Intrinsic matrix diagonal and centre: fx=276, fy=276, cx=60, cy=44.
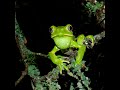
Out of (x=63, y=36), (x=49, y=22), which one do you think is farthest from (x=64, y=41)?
(x=49, y=22)

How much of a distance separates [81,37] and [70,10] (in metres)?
1.90

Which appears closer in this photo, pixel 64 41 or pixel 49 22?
pixel 64 41

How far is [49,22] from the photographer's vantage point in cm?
437

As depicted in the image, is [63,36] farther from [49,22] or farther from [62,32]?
[49,22]

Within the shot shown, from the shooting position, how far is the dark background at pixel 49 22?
261 centimetres

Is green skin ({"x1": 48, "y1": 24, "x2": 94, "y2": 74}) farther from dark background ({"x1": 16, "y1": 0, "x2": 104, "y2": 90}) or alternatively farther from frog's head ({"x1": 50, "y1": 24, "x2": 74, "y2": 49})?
dark background ({"x1": 16, "y1": 0, "x2": 104, "y2": 90})

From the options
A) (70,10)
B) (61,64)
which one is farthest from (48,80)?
(70,10)

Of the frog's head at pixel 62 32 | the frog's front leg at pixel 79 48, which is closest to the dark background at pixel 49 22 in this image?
the frog's front leg at pixel 79 48

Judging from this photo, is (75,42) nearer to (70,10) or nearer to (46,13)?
(70,10)

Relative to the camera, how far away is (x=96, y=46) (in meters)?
2.44

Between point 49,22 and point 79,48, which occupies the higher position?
point 49,22

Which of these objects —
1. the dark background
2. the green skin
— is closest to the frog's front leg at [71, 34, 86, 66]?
the green skin

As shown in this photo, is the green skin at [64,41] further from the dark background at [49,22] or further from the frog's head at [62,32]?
the dark background at [49,22]

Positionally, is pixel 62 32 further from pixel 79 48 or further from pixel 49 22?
pixel 49 22
